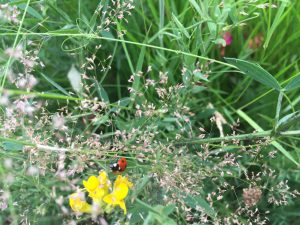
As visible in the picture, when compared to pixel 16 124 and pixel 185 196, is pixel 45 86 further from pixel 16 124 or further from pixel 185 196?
pixel 185 196

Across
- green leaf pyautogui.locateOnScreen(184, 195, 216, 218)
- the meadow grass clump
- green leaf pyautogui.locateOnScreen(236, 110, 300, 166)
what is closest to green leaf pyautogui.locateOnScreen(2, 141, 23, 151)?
the meadow grass clump

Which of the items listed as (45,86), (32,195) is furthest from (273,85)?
(45,86)

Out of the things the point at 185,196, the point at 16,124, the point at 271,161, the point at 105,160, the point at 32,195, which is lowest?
the point at 271,161

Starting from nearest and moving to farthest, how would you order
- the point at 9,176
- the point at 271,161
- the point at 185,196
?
1. the point at 9,176
2. the point at 185,196
3. the point at 271,161

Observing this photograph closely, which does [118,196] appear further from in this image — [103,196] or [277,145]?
[277,145]

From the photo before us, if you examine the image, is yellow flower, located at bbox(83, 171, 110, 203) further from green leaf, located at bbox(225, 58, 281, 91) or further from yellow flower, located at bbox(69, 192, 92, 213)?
green leaf, located at bbox(225, 58, 281, 91)

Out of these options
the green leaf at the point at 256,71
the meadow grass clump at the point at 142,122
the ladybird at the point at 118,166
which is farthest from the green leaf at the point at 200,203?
the green leaf at the point at 256,71

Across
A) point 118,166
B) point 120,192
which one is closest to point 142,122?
point 118,166

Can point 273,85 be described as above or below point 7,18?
below

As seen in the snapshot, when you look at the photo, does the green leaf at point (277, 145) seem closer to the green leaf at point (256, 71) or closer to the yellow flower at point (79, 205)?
the green leaf at point (256, 71)
